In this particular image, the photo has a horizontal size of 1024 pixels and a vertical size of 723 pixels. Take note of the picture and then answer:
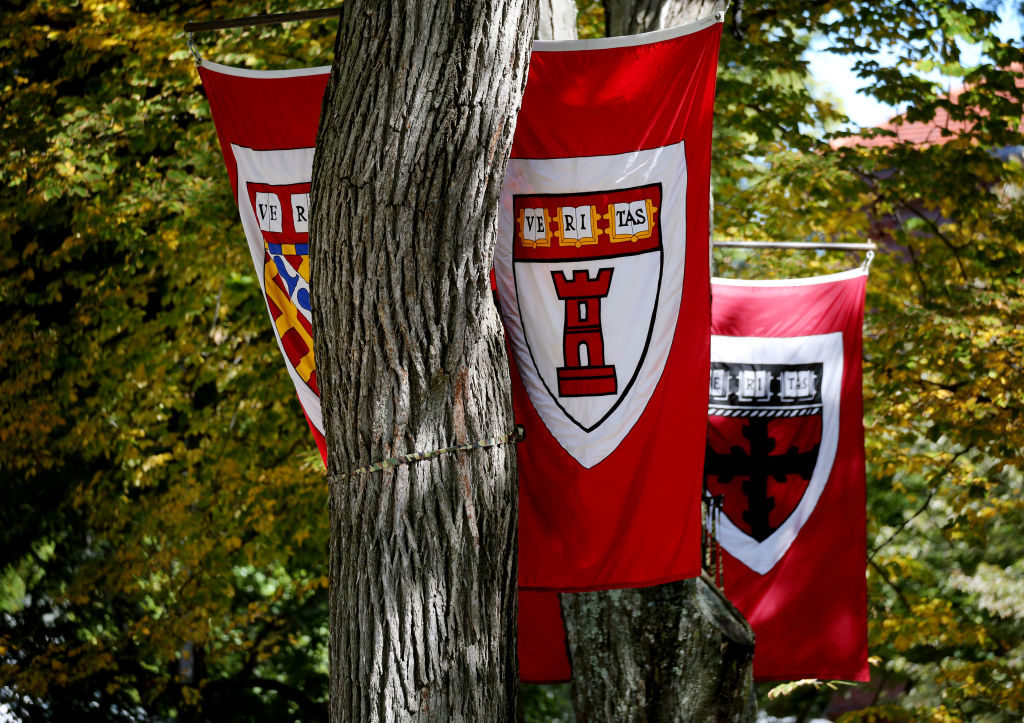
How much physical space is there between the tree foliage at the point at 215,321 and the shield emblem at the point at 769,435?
187 centimetres

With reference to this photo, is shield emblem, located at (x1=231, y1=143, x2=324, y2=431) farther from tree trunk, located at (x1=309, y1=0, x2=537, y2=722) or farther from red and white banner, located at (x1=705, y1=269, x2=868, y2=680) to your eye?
red and white banner, located at (x1=705, y1=269, x2=868, y2=680)

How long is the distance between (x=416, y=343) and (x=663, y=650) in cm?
254

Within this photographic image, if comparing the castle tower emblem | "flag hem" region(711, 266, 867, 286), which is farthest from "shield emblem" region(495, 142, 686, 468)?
"flag hem" region(711, 266, 867, 286)

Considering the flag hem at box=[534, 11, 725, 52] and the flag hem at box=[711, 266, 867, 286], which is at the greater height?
the flag hem at box=[534, 11, 725, 52]

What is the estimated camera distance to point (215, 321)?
9.66m

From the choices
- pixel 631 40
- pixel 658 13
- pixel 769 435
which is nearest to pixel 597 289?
pixel 631 40

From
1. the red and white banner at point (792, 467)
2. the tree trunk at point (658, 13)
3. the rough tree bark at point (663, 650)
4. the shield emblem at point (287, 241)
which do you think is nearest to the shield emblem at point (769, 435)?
the red and white banner at point (792, 467)

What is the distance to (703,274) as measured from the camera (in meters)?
3.51

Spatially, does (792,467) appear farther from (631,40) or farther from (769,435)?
(631,40)

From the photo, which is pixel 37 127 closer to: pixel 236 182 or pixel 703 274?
pixel 236 182

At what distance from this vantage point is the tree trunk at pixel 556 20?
4.82 meters

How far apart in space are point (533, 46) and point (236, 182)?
131cm

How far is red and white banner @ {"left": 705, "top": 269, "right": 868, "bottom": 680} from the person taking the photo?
18.7ft

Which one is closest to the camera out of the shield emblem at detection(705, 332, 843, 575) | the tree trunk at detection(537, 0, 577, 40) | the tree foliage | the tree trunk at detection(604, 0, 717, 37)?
the tree trunk at detection(537, 0, 577, 40)
